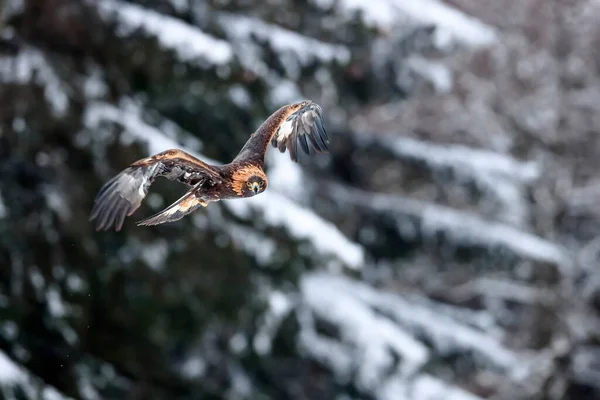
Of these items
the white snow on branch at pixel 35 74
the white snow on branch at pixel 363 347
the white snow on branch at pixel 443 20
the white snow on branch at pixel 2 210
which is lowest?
the white snow on branch at pixel 2 210

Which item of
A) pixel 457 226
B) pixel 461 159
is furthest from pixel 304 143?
pixel 457 226

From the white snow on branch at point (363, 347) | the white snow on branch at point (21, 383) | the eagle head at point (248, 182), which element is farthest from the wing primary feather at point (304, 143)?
the white snow on branch at point (363, 347)

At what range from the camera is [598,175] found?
11.7m

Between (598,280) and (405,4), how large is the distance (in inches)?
163

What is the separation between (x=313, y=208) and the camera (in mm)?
10273

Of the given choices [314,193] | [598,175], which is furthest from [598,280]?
[314,193]

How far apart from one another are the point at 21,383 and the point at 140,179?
3527 millimetres

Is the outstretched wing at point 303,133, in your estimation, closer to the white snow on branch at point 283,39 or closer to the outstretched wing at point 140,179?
the outstretched wing at point 140,179

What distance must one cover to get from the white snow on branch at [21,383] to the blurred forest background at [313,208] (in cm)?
2

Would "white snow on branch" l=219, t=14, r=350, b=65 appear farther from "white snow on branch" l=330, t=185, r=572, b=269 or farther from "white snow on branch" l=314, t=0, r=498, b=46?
"white snow on branch" l=330, t=185, r=572, b=269

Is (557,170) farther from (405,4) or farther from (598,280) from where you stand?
(405,4)

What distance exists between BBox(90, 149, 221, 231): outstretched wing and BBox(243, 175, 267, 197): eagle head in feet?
0.32

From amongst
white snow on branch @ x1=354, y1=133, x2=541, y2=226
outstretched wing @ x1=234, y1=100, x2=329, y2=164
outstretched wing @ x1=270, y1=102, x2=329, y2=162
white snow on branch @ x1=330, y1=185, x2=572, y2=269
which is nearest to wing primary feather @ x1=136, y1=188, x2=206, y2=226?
outstretched wing @ x1=234, y1=100, x2=329, y2=164

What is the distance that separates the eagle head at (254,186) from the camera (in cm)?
283
